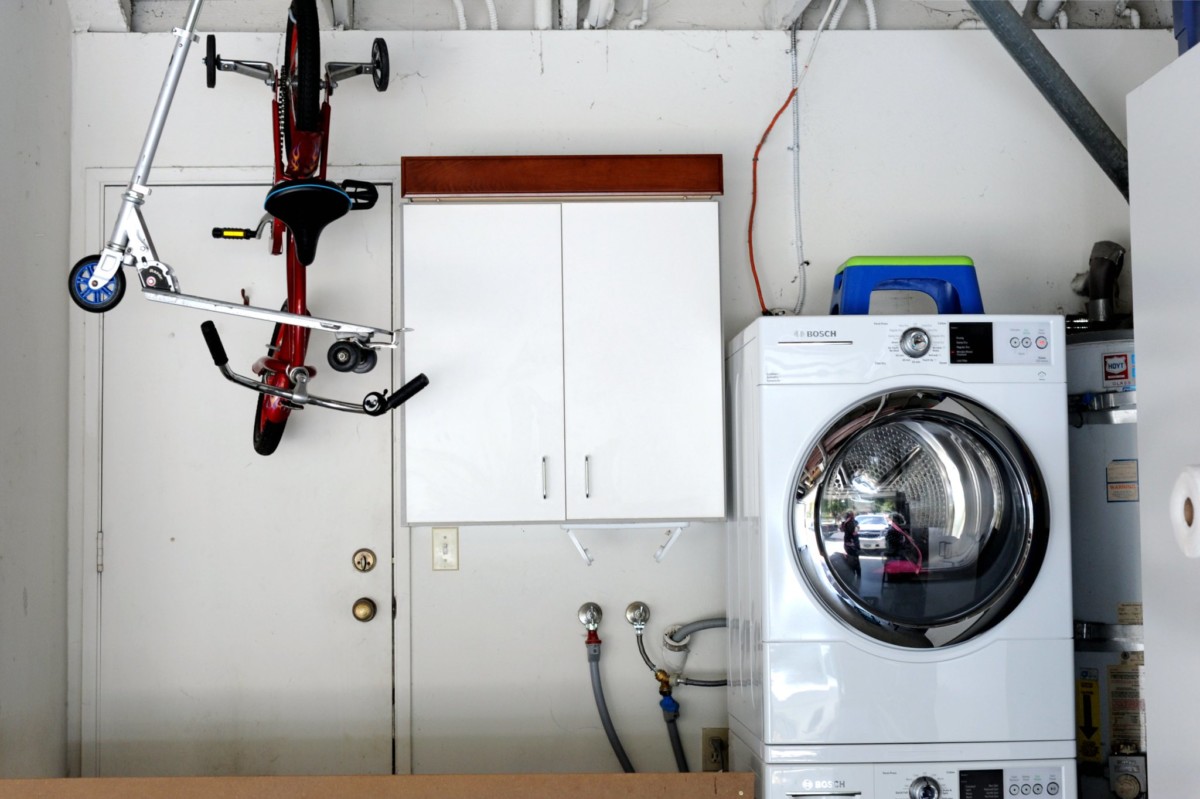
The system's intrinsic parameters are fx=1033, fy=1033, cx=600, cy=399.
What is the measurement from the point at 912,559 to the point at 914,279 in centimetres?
68

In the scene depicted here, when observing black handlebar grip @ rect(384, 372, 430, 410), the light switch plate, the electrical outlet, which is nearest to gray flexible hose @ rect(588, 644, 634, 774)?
the electrical outlet

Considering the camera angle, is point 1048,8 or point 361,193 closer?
point 361,193

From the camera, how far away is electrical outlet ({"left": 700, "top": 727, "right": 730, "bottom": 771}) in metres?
2.75

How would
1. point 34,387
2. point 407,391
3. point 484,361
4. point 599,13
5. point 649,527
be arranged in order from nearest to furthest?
point 407,391 < point 484,361 < point 34,387 < point 649,527 < point 599,13

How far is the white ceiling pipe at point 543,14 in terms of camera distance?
2842mm

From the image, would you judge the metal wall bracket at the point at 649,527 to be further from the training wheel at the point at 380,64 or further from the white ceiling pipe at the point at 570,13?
the white ceiling pipe at the point at 570,13

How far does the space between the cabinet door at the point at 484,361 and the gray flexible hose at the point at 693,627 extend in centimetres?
57

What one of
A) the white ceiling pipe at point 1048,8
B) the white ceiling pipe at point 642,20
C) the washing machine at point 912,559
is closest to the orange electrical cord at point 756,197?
the white ceiling pipe at point 642,20

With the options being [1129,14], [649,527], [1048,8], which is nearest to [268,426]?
[649,527]

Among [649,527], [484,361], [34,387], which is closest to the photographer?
[484,361]

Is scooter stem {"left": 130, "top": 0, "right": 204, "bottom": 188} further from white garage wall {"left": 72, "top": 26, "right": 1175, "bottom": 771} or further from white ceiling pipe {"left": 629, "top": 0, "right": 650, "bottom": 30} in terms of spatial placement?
white ceiling pipe {"left": 629, "top": 0, "right": 650, "bottom": 30}

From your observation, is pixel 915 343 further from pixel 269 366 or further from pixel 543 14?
pixel 269 366

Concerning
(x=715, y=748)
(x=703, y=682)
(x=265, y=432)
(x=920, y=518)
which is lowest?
(x=715, y=748)

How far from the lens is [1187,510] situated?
1.16 m
